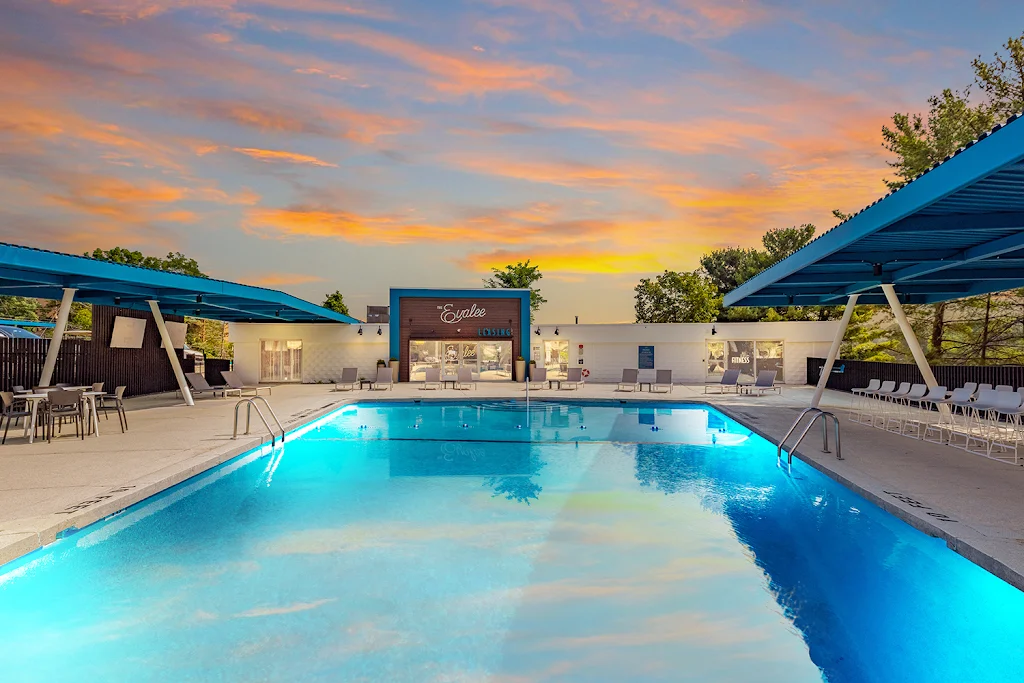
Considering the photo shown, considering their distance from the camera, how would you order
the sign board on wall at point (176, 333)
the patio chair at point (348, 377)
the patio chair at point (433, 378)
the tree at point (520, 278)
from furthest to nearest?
the tree at point (520, 278)
the patio chair at point (433, 378)
the patio chair at point (348, 377)
the sign board on wall at point (176, 333)

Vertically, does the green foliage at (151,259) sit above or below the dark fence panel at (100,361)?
above

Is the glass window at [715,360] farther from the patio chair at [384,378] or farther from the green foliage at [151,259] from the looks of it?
the green foliage at [151,259]

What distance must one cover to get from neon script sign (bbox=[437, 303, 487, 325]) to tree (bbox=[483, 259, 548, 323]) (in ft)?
86.5

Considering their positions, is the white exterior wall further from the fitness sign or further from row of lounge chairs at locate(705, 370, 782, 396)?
row of lounge chairs at locate(705, 370, 782, 396)

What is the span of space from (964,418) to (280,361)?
76.7ft

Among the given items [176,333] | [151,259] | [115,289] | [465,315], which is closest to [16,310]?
[151,259]

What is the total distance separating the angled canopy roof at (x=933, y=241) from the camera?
5.15 meters

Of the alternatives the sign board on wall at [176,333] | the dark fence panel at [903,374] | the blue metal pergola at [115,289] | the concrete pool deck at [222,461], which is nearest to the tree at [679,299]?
the dark fence panel at [903,374]

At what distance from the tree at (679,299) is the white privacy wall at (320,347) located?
91.4 ft

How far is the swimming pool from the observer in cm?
359

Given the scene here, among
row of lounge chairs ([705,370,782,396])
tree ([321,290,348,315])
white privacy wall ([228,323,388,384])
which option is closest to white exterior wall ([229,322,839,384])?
white privacy wall ([228,323,388,384])

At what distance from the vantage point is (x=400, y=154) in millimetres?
23031

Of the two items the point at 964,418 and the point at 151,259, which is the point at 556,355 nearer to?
the point at 964,418

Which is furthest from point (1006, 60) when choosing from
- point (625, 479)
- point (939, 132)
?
point (625, 479)
